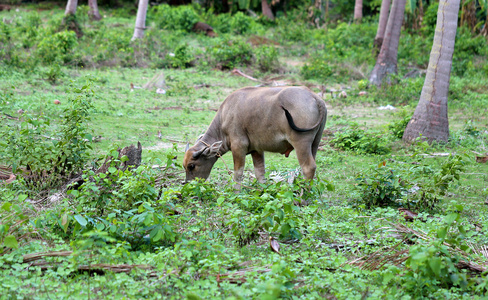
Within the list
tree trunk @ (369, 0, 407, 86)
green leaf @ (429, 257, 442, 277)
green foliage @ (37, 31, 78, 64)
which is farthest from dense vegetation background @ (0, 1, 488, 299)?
green foliage @ (37, 31, 78, 64)

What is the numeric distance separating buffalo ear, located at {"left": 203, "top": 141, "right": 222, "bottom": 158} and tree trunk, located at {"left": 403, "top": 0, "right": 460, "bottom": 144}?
16.4ft

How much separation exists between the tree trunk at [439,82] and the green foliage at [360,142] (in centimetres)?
93

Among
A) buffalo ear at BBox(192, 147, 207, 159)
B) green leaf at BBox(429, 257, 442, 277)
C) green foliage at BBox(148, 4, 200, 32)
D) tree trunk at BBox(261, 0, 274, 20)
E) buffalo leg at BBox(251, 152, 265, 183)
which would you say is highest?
tree trunk at BBox(261, 0, 274, 20)

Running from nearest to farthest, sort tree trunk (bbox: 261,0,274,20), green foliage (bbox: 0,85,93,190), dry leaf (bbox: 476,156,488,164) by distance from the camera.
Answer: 1. green foliage (bbox: 0,85,93,190)
2. dry leaf (bbox: 476,156,488,164)
3. tree trunk (bbox: 261,0,274,20)

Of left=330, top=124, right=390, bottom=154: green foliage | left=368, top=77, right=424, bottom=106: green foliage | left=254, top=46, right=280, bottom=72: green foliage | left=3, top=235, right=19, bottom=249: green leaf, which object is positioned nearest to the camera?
left=3, top=235, right=19, bottom=249: green leaf

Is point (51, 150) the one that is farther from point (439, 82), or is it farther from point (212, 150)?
point (439, 82)

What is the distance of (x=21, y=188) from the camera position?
6.40m

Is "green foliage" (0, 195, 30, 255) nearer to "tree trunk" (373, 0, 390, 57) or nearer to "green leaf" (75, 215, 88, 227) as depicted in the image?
"green leaf" (75, 215, 88, 227)

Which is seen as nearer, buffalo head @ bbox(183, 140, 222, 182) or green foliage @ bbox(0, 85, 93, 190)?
green foliage @ bbox(0, 85, 93, 190)

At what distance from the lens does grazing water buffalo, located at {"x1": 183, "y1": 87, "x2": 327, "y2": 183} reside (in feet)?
22.7

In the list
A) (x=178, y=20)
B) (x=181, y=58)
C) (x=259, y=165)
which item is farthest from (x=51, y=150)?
(x=178, y=20)

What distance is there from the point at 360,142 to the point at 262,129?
3574 millimetres

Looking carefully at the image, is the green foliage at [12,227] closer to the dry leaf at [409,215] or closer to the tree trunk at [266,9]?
the dry leaf at [409,215]

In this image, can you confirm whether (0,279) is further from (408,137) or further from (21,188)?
(408,137)
